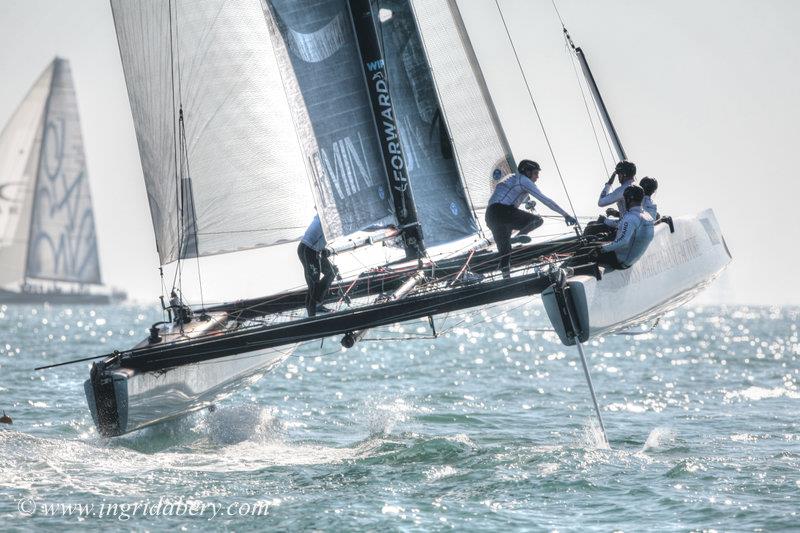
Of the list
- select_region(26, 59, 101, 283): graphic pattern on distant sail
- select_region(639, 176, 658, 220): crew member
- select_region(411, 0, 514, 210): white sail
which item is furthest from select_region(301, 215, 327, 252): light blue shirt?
select_region(26, 59, 101, 283): graphic pattern on distant sail

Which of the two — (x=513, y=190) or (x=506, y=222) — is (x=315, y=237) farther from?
(x=513, y=190)

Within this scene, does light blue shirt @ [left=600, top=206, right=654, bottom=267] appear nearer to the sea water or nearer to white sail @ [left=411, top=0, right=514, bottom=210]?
the sea water

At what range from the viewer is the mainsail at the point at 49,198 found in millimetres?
58750

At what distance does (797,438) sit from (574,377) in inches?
306

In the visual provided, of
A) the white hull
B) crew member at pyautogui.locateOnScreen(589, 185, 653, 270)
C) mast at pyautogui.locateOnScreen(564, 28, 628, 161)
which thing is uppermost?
mast at pyautogui.locateOnScreen(564, 28, 628, 161)

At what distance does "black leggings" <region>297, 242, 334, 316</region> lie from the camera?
11336 mm

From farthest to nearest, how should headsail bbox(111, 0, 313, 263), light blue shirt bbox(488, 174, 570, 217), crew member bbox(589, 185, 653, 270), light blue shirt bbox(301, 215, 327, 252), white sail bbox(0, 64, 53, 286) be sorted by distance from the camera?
white sail bbox(0, 64, 53, 286) < headsail bbox(111, 0, 313, 263) < light blue shirt bbox(301, 215, 327, 252) < light blue shirt bbox(488, 174, 570, 217) < crew member bbox(589, 185, 653, 270)

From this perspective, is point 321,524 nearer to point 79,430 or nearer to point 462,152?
point 79,430

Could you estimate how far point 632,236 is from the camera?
1053 cm

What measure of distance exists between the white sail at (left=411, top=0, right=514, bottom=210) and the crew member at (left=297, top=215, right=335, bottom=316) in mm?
1963

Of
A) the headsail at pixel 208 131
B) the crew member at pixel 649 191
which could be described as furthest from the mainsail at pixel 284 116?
the crew member at pixel 649 191

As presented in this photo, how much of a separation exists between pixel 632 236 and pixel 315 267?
3163 millimetres

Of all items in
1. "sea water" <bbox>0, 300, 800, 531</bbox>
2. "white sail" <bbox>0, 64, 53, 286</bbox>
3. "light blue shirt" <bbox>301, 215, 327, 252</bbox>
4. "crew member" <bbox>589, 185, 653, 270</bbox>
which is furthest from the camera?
"white sail" <bbox>0, 64, 53, 286</bbox>

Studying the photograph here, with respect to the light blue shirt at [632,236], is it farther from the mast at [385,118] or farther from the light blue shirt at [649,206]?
the mast at [385,118]
